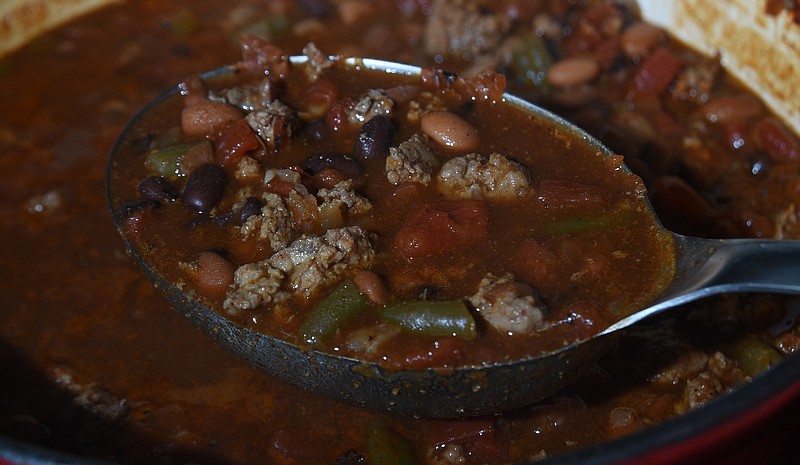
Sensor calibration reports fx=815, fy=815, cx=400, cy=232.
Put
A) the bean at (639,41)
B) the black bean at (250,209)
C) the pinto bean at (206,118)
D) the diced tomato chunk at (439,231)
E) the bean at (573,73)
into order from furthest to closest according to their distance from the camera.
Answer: the bean at (639,41), the bean at (573,73), the pinto bean at (206,118), the black bean at (250,209), the diced tomato chunk at (439,231)

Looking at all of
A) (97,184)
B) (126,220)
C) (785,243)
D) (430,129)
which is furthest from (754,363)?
(97,184)

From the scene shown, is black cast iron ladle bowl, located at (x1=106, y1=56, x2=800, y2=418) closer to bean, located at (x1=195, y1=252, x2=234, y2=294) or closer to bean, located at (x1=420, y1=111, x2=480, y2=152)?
bean, located at (x1=195, y1=252, x2=234, y2=294)

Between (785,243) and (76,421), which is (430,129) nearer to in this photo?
(785,243)

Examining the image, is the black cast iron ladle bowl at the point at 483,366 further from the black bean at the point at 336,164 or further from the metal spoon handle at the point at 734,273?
the black bean at the point at 336,164

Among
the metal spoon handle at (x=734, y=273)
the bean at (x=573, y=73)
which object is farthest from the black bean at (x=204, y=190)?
the bean at (x=573, y=73)

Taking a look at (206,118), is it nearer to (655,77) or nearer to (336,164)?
(336,164)
